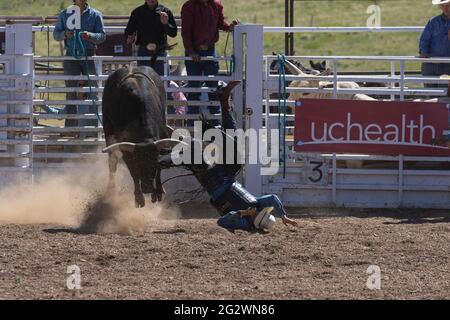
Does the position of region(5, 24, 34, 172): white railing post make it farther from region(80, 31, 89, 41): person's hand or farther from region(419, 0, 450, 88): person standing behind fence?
region(419, 0, 450, 88): person standing behind fence

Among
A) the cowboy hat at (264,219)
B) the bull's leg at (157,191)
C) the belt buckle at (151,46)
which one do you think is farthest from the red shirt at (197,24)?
the cowboy hat at (264,219)

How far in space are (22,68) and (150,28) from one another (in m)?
1.42

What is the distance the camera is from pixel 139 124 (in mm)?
8656

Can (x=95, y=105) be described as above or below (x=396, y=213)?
above

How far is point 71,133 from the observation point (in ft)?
35.8

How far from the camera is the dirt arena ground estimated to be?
616 centimetres


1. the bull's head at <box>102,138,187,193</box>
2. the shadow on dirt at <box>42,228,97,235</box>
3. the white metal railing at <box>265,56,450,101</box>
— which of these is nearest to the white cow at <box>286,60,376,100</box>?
the white metal railing at <box>265,56,450,101</box>

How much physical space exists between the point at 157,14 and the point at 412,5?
2854 cm

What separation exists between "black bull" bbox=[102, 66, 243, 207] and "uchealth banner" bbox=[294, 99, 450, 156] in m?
1.34

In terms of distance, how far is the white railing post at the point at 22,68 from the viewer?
10.4 metres

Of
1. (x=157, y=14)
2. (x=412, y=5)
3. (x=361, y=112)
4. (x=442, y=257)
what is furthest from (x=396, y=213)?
(x=412, y=5)
